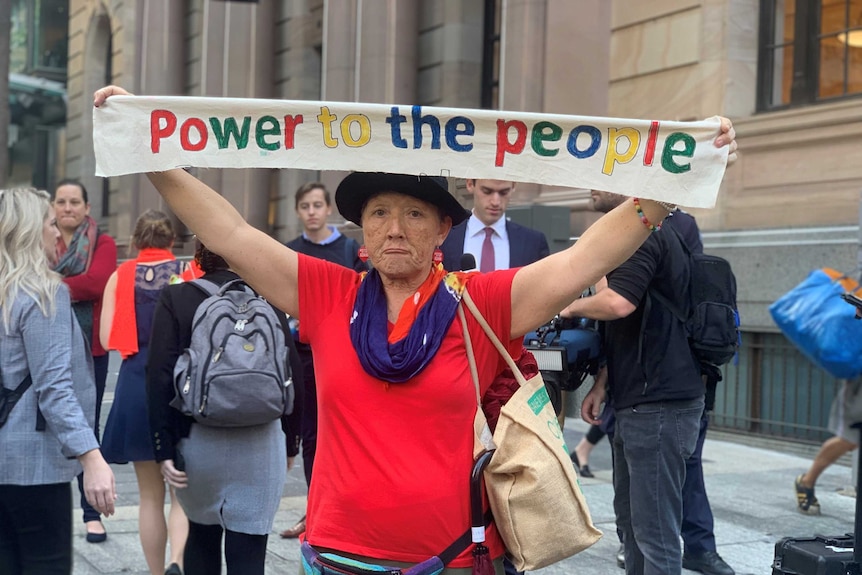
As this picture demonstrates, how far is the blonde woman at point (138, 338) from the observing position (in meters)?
5.76

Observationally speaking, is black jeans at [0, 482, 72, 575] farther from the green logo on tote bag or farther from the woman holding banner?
the green logo on tote bag

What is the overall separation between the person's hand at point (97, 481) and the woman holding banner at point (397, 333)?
114cm

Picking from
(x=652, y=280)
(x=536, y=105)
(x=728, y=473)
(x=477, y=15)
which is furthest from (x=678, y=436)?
(x=477, y=15)

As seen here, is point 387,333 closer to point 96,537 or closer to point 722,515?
point 96,537

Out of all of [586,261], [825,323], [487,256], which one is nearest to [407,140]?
[586,261]

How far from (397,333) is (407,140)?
0.54m

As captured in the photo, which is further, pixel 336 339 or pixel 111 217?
pixel 111 217

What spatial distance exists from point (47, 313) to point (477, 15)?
13.5m

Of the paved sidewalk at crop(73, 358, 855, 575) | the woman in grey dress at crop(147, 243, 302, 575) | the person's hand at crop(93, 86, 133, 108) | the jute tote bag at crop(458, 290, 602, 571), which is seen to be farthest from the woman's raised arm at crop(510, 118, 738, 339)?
the paved sidewalk at crop(73, 358, 855, 575)

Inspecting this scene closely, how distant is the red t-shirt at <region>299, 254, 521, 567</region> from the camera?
9.58 ft

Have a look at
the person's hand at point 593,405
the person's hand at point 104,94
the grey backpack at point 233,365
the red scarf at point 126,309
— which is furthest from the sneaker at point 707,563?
the person's hand at point 104,94

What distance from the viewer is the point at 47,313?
397cm

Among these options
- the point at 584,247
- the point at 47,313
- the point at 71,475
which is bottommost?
the point at 71,475

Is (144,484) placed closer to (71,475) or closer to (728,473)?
(71,475)
